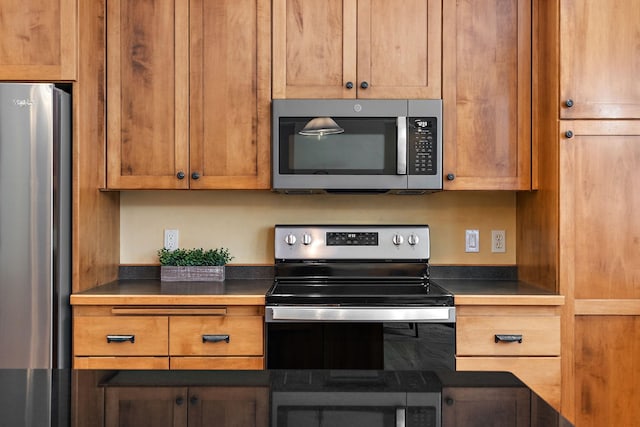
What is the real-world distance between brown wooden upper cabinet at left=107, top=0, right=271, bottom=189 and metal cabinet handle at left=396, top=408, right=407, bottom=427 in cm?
171

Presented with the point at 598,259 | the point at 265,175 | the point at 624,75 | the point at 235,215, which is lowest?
the point at 598,259

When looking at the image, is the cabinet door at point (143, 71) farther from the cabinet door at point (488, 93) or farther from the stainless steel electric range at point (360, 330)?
the cabinet door at point (488, 93)

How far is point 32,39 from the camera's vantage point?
217 centimetres

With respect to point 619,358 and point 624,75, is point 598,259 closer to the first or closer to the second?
point 619,358

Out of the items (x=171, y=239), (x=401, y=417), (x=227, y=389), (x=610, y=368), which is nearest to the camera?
(x=401, y=417)

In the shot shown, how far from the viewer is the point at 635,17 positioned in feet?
7.16

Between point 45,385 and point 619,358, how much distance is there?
2118 millimetres

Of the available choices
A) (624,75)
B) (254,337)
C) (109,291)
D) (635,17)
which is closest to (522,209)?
(624,75)

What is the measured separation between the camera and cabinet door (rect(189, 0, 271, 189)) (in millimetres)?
2357

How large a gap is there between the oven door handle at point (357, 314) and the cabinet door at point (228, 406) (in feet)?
4.03

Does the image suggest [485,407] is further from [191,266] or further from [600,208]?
[191,266]

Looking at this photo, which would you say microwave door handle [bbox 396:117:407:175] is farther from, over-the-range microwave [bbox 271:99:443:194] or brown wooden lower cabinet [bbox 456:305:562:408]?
brown wooden lower cabinet [bbox 456:305:562:408]

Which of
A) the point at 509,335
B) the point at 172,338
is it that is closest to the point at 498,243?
the point at 509,335

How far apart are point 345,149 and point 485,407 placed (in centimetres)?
170
